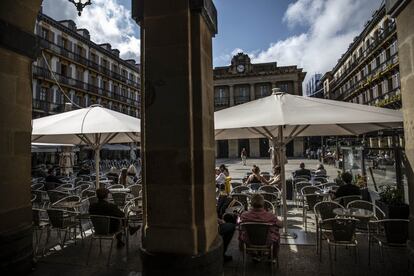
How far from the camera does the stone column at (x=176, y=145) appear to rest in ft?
9.53

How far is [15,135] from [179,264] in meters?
3.00

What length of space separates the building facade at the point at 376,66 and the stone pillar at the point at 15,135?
2656 cm

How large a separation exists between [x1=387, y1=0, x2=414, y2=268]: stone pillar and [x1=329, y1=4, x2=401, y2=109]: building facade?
2476 centimetres

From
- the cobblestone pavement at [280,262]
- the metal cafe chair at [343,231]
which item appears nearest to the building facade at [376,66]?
the cobblestone pavement at [280,262]

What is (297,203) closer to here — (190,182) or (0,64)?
(190,182)

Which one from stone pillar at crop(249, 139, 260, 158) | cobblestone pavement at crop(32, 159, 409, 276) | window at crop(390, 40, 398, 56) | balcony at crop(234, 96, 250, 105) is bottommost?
cobblestone pavement at crop(32, 159, 409, 276)

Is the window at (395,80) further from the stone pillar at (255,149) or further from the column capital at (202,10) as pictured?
the column capital at (202,10)

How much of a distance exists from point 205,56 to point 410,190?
8.24ft

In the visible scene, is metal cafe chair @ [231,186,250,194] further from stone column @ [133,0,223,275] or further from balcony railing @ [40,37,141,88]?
balcony railing @ [40,37,141,88]

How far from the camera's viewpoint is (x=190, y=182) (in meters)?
2.90

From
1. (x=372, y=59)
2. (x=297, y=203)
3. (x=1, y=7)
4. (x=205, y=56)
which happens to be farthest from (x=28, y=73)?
(x=372, y=59)

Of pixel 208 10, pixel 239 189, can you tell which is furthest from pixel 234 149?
pixel 208 10

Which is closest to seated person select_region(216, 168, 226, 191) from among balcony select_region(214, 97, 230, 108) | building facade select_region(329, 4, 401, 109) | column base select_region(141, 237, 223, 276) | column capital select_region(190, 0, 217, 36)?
column base select_region(141, 237, 223, 276)

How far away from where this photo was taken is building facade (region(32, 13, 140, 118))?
90.0 feet
